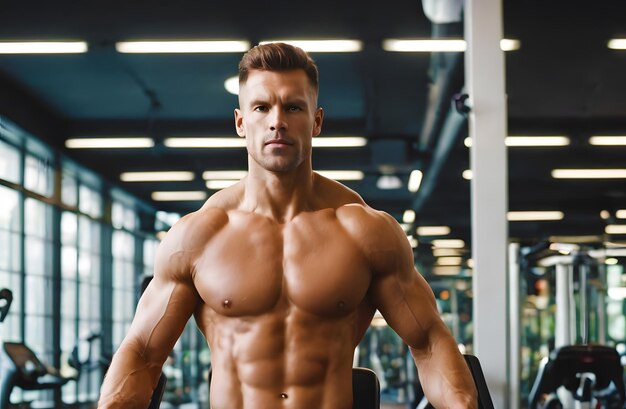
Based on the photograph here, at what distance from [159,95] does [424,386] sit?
116 inches

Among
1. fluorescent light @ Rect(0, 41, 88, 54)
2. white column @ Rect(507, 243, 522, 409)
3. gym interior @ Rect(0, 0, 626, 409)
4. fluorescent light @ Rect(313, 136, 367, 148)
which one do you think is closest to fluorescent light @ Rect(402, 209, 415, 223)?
gym interior @ Rect(0, 0, 626, 409)

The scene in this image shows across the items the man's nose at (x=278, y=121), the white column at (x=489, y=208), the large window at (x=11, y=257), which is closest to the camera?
the man's nose at (x=278, y=121)

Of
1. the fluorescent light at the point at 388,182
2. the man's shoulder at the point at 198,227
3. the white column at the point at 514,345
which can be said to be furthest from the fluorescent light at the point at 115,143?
the man's shoulder at the point at 198,227

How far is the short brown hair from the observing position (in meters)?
1.87

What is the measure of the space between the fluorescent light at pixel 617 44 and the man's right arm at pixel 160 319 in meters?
2.97

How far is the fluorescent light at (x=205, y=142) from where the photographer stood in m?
4.45

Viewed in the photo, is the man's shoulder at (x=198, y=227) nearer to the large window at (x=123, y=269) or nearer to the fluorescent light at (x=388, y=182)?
the fluorescent light at (x=388, y=182)

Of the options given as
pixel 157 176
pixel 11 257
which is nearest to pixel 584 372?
pixel 157 176

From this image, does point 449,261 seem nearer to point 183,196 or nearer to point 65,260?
point 183,196

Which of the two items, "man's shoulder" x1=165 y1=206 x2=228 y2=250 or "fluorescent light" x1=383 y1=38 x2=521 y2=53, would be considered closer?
"man's shoulder" x1=165 y1=206 x2=228 y2=250

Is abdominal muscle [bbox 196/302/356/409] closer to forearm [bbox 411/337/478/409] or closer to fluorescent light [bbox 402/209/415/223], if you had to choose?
forearm [bbox 411/337/478/409]

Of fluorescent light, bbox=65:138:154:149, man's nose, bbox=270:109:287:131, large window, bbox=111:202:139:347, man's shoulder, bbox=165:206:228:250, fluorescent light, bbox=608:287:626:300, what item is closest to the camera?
man's nose, bbox=270:109:287:131

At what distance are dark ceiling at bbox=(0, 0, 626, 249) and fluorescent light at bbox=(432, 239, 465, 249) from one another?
0.18 feet

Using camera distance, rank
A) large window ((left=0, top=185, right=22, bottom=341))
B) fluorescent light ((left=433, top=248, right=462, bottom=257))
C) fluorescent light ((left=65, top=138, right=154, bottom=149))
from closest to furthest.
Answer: fluorescent light ((left=433, top=248, right=462, bottom=257))
fluorescent light ((left=65, top=138, right=154, bottom=149))
large window ((left=0, top=185, right=22, bottom=341))
